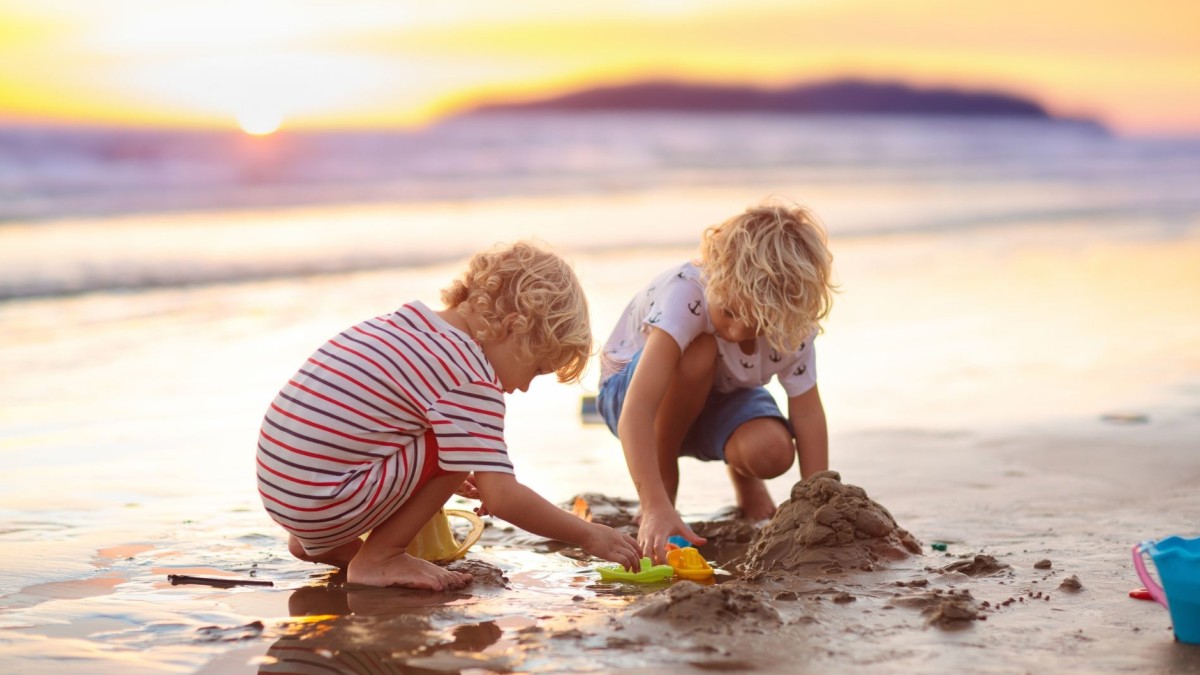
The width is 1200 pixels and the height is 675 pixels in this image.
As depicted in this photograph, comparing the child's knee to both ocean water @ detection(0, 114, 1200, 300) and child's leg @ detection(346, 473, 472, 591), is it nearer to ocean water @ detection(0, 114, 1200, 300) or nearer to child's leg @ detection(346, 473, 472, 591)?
ocean water @ detection(0, 114, 1200, 300)

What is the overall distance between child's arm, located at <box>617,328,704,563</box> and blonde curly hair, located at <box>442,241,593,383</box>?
0.51 meters

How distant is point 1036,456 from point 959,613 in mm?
2034

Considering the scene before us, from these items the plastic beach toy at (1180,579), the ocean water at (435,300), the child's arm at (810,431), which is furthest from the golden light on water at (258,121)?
the plastic beach toy at (1180,579)

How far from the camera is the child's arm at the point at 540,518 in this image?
319 centimetres

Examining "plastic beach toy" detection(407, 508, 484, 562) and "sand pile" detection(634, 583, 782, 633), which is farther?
"plastic beach toy" detection(407, 508, 484, 562)

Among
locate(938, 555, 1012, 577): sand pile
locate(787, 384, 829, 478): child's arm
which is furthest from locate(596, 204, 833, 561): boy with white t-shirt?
locate(938, 555, 1012, 577): sand pile

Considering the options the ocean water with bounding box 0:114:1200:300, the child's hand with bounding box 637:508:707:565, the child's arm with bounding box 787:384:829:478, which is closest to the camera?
the child's hand with bounding box 637:508:707:565

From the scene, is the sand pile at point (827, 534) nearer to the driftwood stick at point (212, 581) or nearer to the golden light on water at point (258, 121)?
the driftwood stick at point (212, 581)

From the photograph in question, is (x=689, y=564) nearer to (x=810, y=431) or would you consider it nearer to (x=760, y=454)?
(x=760, y=454)

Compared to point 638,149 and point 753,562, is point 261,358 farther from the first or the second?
point 638,149

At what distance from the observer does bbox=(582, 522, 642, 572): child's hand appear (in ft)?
10.9

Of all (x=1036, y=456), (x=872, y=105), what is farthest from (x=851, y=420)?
(x=872, y=105)

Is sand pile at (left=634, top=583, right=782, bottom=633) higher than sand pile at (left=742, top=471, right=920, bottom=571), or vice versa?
sand pile at (left=742, top=471, right=920, bottom=571)

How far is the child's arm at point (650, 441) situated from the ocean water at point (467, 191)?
0.61 metres
